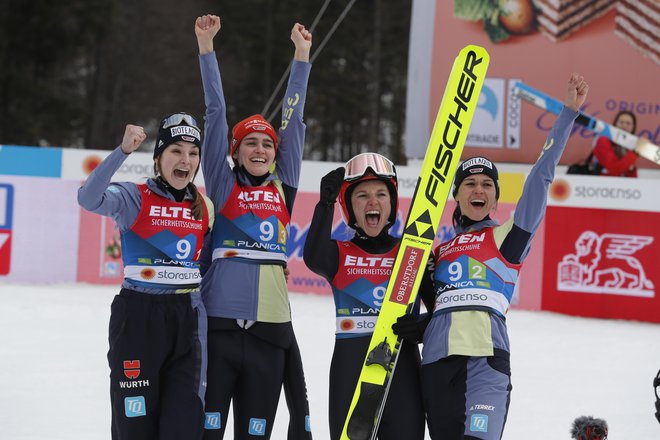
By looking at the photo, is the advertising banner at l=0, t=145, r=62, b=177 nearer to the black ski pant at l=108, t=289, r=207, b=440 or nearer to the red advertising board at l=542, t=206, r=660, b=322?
the red advertising board at l=542, t=206, r=660, b=322

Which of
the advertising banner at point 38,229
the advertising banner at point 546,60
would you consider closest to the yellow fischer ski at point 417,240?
the advertising banner at point 38,229

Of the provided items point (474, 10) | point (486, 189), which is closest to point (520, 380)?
point (486, 189)

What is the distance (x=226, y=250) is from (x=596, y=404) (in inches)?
121

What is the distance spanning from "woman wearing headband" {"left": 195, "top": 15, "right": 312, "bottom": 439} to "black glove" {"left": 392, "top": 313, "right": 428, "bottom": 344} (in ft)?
1.86

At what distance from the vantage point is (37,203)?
28.3 feet

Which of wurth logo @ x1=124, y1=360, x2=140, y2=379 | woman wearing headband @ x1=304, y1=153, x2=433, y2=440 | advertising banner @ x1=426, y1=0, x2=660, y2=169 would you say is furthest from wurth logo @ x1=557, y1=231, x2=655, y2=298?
wurth logo @ x1=124, y1=360, x2=140, y2=379

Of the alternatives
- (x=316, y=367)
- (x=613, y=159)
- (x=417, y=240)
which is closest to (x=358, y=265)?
(x=417, y=240)

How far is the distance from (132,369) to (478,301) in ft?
4.30

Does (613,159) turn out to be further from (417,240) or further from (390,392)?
(390,392)

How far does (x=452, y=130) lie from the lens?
3.57m

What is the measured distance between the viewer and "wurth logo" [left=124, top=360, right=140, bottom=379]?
3295 millimetres

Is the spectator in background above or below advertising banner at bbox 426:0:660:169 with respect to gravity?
below

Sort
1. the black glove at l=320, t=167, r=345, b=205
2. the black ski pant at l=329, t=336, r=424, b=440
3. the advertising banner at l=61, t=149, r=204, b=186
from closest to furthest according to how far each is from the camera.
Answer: the black ski pant at l=329, t=336, r=424, b=440 < the black glove at l=320, t=167, r=345, b=205 < the advertising banner at l=61, t=149, r=204, b=186

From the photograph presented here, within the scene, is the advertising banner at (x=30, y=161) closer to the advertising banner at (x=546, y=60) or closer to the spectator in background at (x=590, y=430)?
the advertising banner at (x=546, y=60)
